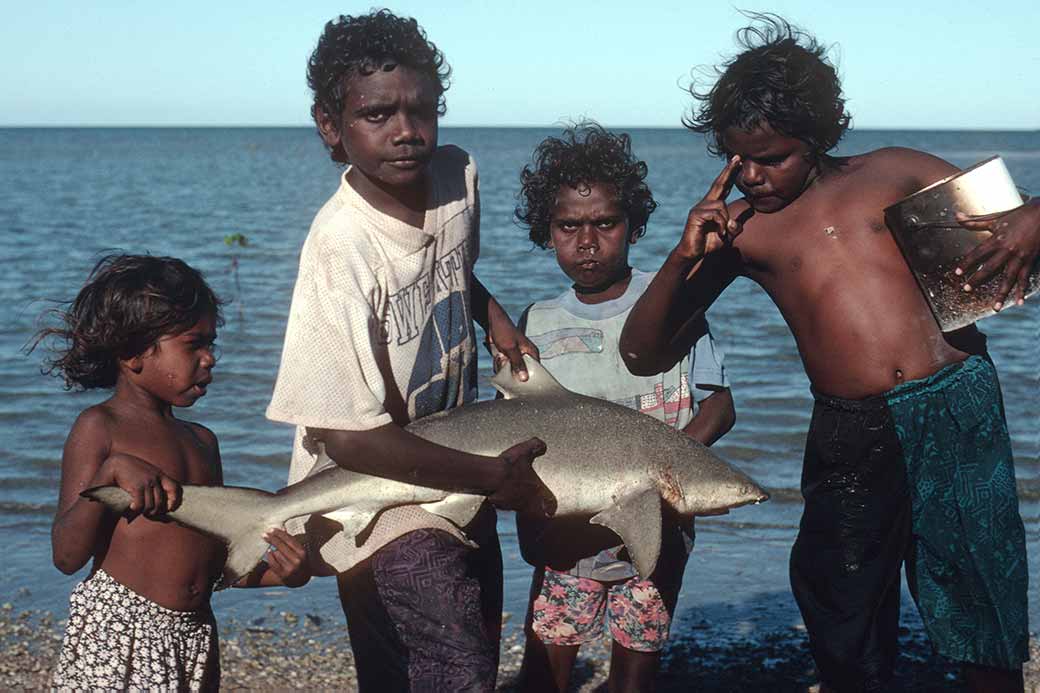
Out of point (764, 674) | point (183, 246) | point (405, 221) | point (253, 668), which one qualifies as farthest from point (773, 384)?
point (183, 246)

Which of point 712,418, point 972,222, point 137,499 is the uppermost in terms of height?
point 972,222

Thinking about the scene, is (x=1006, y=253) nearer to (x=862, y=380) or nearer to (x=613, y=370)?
(x=862, y=380)

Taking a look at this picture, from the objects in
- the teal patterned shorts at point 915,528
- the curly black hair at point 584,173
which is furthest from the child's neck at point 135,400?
the teal patterned shorts at point 915,528

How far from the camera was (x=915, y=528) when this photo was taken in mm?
3674

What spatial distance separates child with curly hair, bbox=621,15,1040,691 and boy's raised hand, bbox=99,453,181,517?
1631 mm

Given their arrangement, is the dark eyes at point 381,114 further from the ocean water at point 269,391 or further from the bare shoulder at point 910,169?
the ocean water at point 269,391

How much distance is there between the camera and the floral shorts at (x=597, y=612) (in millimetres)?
3990

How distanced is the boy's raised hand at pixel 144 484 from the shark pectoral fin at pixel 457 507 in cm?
65

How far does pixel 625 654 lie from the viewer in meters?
4.04

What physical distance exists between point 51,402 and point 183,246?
39.4 feet

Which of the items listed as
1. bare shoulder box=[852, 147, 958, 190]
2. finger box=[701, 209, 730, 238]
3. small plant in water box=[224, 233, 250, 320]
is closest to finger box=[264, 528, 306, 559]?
finger box=[701, 209, 730, 238]

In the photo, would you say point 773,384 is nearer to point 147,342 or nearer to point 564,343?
point 564,343

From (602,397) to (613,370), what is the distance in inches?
4.1

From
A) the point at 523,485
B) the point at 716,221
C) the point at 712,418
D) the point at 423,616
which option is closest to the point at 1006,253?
the point at 716,221
